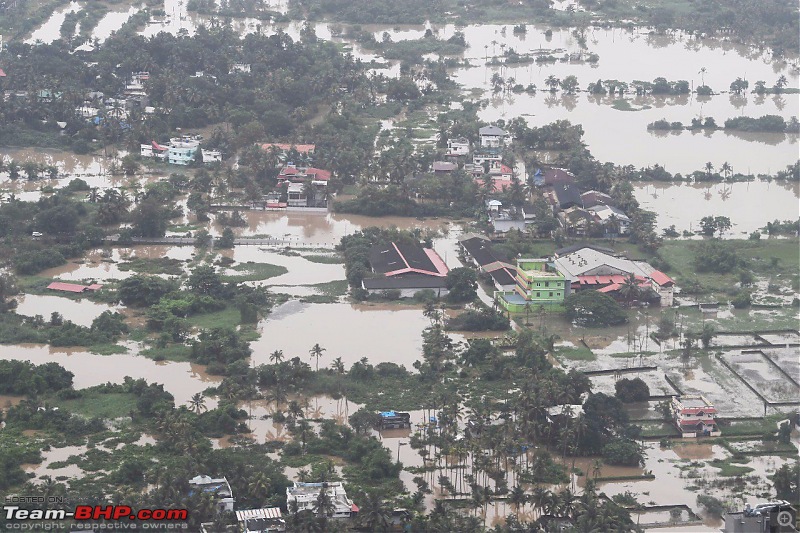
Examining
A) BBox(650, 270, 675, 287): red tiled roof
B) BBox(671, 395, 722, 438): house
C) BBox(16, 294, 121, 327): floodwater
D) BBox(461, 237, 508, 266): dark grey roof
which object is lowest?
BBox(671, 395, 722, 438): house

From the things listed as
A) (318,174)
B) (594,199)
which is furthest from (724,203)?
(318,174)

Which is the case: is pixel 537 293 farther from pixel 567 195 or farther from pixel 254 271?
pixel 567 195

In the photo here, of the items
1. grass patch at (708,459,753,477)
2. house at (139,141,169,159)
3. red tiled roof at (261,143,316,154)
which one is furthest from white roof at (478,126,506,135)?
grass patch at (708,459,753,477)

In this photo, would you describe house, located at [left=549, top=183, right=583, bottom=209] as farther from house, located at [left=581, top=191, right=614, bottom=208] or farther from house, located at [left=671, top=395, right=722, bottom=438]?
house, located at [left=671, top=395, right=722, bottom=438]

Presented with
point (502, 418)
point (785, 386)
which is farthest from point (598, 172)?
point (502, 418)

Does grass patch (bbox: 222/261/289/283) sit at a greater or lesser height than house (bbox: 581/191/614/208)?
lesser
